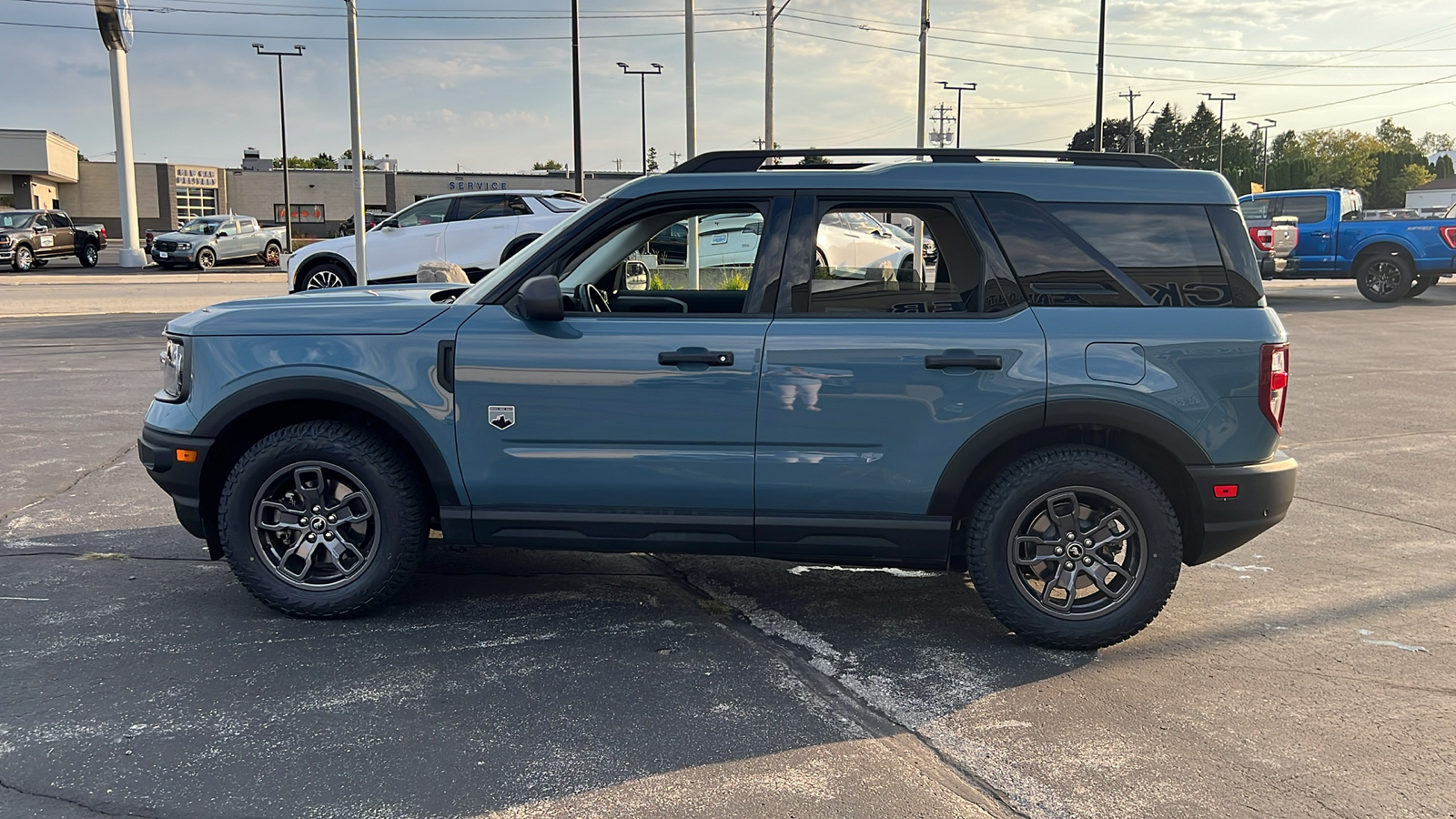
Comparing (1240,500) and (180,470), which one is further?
(180,470)

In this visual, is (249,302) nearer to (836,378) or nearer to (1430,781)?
(836,378)

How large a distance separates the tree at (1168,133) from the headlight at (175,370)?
127m

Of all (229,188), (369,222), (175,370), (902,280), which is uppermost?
(229,188)

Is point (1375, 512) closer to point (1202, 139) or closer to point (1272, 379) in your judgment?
point (1272, 379)

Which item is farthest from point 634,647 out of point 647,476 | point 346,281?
point 346,281

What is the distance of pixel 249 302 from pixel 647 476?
1.94 meters

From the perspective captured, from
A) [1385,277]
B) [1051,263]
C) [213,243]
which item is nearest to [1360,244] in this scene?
[1385,277]

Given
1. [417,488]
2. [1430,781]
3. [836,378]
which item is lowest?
[1430,781]

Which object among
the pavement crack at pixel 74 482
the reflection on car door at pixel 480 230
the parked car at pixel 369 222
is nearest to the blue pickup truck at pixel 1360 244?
the reflection on car door at pixel 480 230

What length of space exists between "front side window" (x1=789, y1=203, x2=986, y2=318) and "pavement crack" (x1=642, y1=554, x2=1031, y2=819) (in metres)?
1.34

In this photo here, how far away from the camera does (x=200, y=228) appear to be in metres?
35.9

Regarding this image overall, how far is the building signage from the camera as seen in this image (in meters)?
68.1

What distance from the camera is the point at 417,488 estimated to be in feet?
14.5

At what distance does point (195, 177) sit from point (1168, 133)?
102 metres
